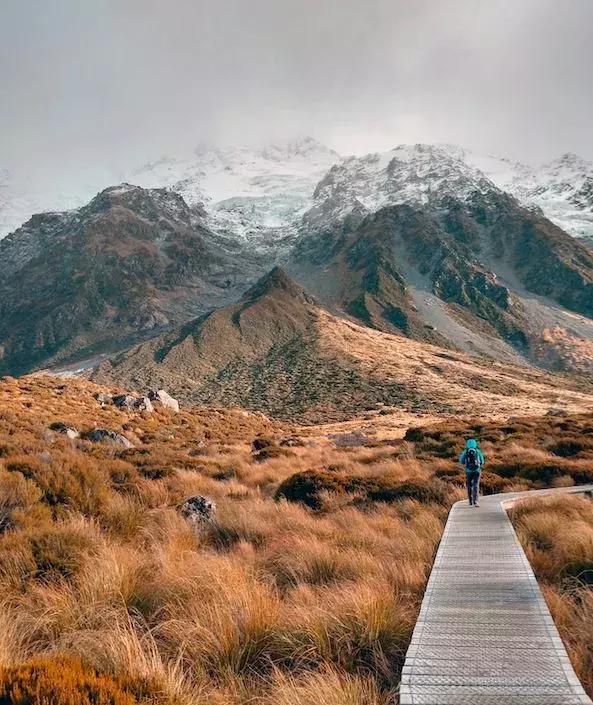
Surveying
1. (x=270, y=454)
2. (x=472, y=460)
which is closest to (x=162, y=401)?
(x=270, y=454)

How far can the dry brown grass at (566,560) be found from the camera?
4.87 metres

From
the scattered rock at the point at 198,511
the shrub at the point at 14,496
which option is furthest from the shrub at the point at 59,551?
the scattered rock at the point at 198,511

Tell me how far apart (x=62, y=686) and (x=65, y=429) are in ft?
76.0

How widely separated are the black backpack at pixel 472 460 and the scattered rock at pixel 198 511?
6402 millimetres

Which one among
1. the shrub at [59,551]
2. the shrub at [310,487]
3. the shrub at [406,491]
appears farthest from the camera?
the shrub at [310,487]

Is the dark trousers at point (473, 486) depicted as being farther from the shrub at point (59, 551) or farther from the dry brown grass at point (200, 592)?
the shrub at point (59, 551)

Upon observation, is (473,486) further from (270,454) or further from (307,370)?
(307,370)

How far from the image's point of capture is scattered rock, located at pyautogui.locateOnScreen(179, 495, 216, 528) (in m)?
10.0

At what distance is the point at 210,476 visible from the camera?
54.1 feet

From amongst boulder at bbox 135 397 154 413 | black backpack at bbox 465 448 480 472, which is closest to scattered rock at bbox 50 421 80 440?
black backpack at bbox 465 448 480 472

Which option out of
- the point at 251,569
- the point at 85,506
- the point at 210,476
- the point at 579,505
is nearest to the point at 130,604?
the point at 251,569

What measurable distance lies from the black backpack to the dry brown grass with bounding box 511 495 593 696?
55.4 inches

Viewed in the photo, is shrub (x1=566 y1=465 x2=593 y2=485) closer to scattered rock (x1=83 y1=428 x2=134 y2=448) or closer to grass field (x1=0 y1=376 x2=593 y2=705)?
grass field (x1=0 y1=376 x2=593 y2=705)

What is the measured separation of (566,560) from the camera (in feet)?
23.5
